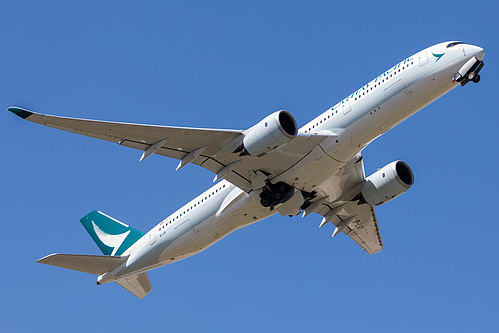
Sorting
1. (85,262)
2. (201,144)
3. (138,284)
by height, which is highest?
(201,144)

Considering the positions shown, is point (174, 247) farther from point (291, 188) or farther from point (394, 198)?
point (394, 198)

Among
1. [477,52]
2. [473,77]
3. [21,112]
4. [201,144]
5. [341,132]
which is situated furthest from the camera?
[201,144]

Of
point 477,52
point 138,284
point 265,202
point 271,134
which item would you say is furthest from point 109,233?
point 477,52

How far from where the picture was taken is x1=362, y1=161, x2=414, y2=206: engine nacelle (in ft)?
118

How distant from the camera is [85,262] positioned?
36.5 m

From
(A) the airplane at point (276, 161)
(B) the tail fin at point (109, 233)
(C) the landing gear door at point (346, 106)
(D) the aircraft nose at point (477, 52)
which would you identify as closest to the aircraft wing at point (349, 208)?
(A) the airplane at point (276, 161)

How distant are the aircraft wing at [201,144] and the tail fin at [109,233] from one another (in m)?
8.23

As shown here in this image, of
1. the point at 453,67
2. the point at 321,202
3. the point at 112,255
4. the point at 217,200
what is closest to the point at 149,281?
the point at 112,255

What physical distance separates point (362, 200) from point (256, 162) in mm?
7490

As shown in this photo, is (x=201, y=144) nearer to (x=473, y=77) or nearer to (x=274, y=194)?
(x=274, y=194)

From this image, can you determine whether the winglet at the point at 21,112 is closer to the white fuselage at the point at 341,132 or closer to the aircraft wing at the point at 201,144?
the aircraft wing at the point at 201,144

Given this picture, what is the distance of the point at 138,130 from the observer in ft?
98.6

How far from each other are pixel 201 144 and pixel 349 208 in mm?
11140

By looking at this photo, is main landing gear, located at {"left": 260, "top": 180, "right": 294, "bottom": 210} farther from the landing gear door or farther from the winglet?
the winglet
